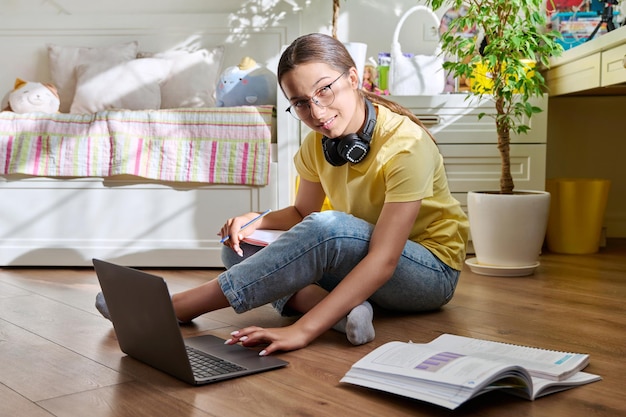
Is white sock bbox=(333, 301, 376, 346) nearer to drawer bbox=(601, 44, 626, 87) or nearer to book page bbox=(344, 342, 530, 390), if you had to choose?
book page bbox=(344, 342, 530, 390)

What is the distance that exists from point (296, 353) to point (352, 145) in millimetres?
467

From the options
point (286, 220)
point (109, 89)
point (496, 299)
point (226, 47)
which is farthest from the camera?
point (226, 47)

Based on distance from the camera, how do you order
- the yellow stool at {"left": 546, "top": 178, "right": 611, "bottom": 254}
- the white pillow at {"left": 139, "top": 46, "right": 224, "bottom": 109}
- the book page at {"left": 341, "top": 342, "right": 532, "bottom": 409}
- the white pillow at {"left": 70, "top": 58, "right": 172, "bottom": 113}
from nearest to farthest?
the book page at {"left": 341, "top": 342, "right": 532, "bottom": 409}
the yellow stool at {"left": 546, "top": 178, "right": 611, "bottom": 254}
the white pillow at {"left": 70, "top": 58, "right": 172, "bottom": 113}
the white pillow at {"left": 139, "top": 46, "right": 224, "bottom": 109}

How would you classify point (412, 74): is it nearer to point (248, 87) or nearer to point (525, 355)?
point (248, 87)

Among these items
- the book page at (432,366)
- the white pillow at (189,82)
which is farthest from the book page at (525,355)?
the white pillow at (189,82)

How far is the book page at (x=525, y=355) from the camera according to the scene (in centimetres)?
133

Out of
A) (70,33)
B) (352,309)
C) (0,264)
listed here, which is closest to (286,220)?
(352,309)

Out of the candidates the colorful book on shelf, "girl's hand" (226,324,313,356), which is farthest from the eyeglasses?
"girl's hand" (226,324,313,356)

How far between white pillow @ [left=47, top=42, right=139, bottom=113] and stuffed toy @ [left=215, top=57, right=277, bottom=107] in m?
0.63

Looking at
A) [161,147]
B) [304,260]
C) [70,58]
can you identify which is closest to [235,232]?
[304,260]

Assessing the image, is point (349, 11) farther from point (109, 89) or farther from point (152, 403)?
point (152, 403)

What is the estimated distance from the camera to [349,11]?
11.1 ft

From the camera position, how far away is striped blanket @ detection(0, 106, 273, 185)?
269 centimetres

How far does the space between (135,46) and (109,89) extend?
11.1 inches
